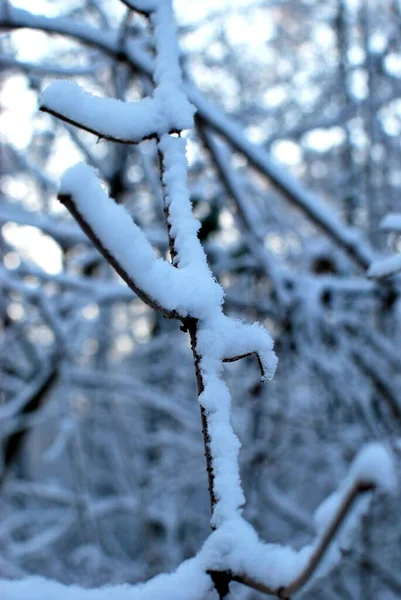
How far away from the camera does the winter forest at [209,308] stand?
370mm

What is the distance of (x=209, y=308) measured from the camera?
1.24 feet

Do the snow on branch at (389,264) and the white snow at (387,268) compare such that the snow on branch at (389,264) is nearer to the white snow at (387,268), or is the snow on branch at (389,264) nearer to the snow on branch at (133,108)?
the white snow at (387,268)

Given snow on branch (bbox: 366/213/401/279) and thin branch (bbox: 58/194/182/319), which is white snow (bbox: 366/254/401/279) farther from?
thin branch (bbox: 58/194/182/319)

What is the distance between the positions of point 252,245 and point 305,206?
0.39 metres

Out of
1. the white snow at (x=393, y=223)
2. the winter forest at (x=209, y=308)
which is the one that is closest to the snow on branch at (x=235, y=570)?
the winter forest at (x=209, y=308)

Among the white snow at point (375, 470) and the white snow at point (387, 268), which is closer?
the white snow at point (375, 470)

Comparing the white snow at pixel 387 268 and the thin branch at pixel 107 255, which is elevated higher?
the white snow at pixel 387 268

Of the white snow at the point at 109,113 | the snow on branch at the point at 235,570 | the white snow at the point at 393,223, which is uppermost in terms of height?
the white snow at the point at 393,223

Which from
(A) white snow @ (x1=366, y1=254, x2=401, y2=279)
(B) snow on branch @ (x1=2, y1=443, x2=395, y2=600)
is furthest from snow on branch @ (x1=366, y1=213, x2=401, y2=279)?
(B) snow on branch @ (x1=2, y1=443, x2=395, y2=600)

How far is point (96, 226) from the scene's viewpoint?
13.1 inches

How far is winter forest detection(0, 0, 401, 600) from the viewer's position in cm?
37

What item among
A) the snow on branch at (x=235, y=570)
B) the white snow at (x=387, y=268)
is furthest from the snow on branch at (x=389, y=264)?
the snow on branch at (x=235, y=570)

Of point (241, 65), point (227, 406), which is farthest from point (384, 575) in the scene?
point (241, 65)

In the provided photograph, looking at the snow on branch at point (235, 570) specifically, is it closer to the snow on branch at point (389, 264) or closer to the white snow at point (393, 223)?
the snow on branch at point (389, 264)
